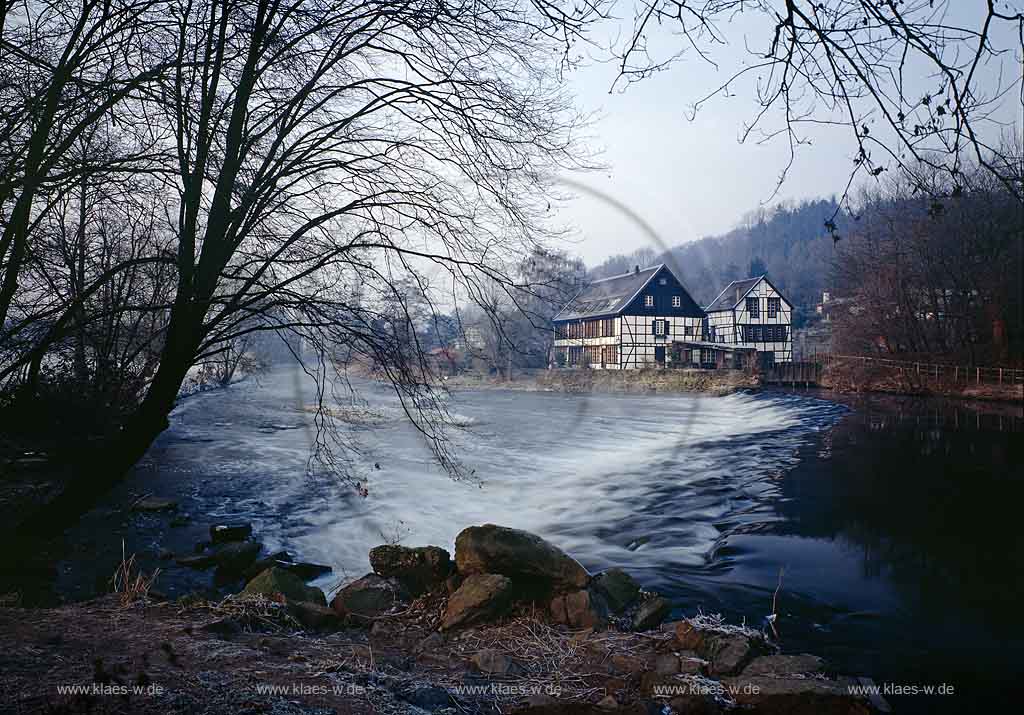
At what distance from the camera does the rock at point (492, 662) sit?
16.1ft

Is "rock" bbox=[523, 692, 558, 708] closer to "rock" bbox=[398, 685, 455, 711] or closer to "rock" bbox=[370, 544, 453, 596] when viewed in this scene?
"rock" bbox=[398, 685, 455, 711]

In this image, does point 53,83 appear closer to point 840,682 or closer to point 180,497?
point 840,682

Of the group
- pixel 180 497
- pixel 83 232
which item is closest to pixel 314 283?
pixel 83 232

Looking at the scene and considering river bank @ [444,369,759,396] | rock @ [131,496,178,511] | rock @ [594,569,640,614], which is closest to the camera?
rock @ [594,569,640,614]

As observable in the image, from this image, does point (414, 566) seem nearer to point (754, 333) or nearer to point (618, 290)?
point (618, 290)

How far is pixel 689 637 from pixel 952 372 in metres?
38.1

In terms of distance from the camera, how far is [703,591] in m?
8.42

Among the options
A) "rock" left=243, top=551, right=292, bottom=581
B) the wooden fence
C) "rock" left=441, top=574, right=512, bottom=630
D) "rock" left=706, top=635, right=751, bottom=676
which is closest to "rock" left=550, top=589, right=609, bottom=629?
"rock" left=441, top=574, right=512, bottom=630

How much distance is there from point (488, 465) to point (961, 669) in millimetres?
13907

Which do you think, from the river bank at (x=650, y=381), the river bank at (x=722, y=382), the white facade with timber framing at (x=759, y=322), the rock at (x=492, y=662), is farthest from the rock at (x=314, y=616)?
the white facade with timber framing at (x=759, y=322)

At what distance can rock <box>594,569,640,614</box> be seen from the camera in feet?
22.7

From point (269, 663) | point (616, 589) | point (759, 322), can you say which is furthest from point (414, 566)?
point (759, 322)

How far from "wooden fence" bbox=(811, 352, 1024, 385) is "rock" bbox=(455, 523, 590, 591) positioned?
34437 millimetres

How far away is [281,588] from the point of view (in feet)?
21.4
